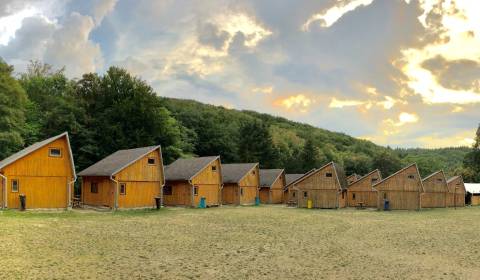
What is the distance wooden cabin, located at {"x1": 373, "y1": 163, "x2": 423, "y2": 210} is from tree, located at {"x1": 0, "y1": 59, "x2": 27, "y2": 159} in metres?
41.0

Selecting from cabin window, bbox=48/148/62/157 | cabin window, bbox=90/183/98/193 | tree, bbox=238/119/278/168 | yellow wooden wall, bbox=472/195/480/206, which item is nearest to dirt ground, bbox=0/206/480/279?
cabin window, bbox=48/148/62/157

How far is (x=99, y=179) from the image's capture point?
42.4 metres

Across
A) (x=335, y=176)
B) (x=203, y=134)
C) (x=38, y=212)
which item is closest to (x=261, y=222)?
(x=38, y=212)

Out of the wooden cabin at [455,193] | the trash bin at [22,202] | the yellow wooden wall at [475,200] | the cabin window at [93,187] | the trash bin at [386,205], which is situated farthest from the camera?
the yellow wooden wall at [475,200]

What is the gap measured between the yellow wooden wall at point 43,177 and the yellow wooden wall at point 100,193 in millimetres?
4186

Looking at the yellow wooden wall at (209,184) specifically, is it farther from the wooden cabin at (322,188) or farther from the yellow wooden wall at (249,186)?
the wooden cabin at (322,188)

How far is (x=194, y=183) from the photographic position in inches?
1857

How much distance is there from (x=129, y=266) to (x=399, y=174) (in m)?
43.3

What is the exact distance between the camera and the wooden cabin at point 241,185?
54.5 metres

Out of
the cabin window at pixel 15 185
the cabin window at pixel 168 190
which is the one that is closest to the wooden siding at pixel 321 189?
the cabin window at pixel 168 190

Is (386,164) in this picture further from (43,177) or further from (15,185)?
(15,185)

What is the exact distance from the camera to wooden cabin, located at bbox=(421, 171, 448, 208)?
58562mm

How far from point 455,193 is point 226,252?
57767 millimetres

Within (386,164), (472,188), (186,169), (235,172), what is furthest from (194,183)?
(386,164)
